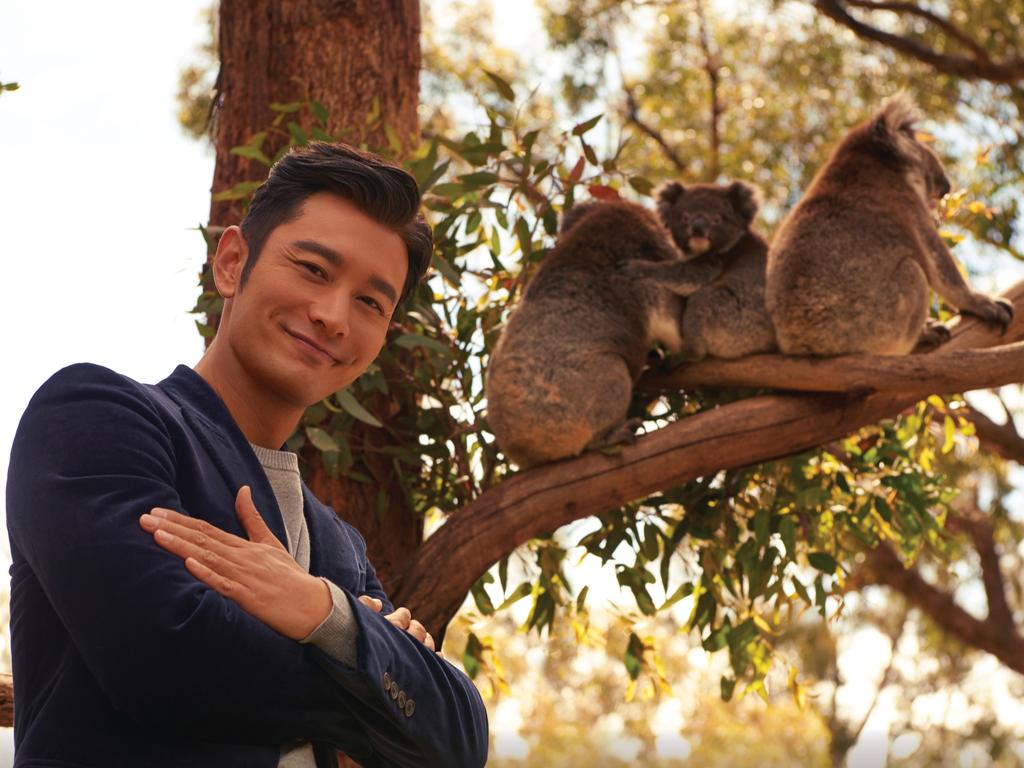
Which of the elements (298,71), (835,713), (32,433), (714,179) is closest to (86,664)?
(32,433)

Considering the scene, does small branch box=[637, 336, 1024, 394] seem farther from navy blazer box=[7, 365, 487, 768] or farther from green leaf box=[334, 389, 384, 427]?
navy blazer box=[7, 365, 487, 768]

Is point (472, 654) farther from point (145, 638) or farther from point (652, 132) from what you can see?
point (652, 132)

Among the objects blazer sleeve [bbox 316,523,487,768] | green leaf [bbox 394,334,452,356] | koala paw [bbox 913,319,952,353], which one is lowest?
blazer sleeve [bbox 316,523,487,768]

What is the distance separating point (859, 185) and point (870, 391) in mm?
1073

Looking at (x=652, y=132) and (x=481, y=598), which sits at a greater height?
(x=652, y=132)

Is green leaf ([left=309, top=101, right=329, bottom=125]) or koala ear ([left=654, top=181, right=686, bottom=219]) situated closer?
green leaf ([left=309, top=101, right=329, bottom=125])

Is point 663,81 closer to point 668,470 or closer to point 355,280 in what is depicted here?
point 668,470

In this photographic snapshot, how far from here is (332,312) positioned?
140 centimetres

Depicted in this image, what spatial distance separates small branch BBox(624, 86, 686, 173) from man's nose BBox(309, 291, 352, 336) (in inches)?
272

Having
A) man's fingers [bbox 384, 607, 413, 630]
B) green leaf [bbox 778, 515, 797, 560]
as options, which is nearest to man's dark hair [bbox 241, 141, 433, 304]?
man's fingers [bbox 384, 607, 413, 630]

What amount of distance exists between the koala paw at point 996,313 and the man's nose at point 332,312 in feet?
8.81

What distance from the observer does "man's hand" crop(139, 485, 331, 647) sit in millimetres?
1112

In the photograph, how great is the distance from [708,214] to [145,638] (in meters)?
3.15

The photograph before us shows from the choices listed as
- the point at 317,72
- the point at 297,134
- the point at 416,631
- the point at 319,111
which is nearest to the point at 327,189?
the point at 416,631
